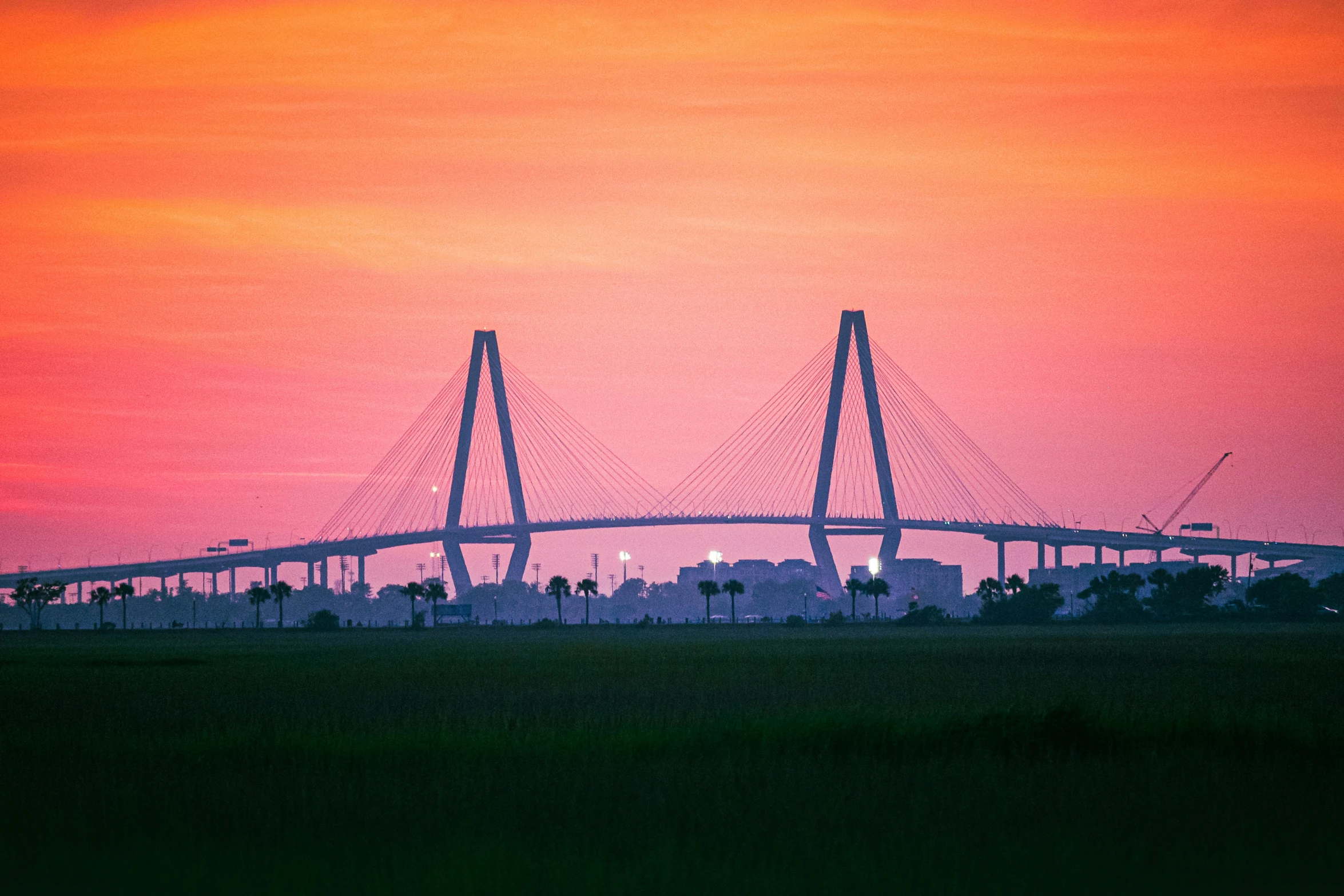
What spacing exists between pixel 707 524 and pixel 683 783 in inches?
3788

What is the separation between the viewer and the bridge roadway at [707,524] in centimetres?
10850

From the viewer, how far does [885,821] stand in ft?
51.4

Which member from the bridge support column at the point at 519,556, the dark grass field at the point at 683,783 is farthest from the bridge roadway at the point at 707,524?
the dark grass field at the point at 683,783

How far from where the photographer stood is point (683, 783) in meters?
18.1

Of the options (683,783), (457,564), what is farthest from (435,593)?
(683,783)

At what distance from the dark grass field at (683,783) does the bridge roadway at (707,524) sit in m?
70.3

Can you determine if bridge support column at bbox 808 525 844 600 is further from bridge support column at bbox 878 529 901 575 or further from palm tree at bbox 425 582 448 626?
palm tree at bbox 425 582 448 626

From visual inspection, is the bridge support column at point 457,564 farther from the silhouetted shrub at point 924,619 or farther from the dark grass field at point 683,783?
the dark grass field at point 683,783

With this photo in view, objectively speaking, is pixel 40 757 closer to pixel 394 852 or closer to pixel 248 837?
pixel 248 837

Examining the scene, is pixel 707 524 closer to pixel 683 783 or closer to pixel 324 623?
pixel 324 623

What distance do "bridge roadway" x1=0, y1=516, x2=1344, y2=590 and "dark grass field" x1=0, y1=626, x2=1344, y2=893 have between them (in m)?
70.3

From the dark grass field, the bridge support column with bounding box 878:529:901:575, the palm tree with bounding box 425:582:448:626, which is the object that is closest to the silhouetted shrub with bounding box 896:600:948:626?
the bridge support column with bounding box 878:529:901:575

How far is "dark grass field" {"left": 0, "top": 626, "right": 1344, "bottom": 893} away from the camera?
44.5 feet

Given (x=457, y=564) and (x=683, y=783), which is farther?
(x=457, y=564)
